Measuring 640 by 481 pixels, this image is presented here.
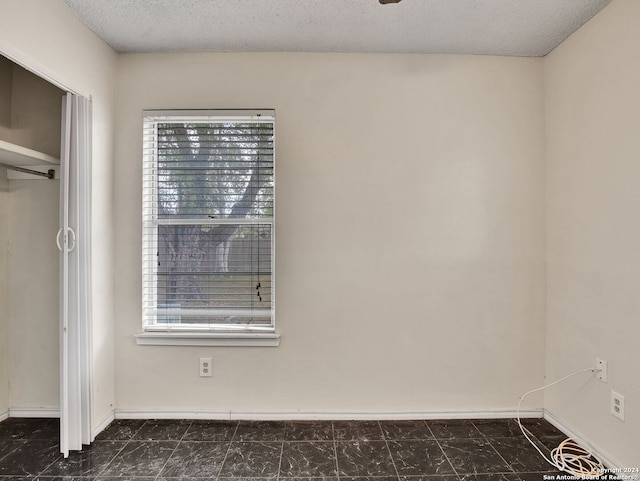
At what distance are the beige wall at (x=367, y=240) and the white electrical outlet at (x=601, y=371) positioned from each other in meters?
0.41

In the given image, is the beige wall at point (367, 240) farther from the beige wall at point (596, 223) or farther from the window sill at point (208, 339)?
the beige wall at point (596, 223)

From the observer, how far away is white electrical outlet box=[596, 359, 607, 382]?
179cm

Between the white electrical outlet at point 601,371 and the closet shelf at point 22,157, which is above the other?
the closet shelf at point 22,157

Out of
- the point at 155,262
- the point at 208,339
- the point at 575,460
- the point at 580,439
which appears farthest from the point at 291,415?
the point at 580,439

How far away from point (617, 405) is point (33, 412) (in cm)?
355

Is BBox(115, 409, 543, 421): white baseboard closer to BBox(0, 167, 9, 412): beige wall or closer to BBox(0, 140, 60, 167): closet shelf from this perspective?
BBox(0, 167, 9, 412): beige wall

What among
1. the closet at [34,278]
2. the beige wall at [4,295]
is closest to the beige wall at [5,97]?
the closet at [34,278]

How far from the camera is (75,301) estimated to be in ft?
6.19

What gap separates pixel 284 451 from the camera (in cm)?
187

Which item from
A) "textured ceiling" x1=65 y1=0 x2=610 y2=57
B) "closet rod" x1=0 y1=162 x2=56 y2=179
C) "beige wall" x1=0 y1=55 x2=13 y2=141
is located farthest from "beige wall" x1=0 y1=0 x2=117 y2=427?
"beige wall" x1=0 y1=55 x2=13 y2=141

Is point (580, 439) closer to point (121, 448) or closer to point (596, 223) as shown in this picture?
point (596, 223)

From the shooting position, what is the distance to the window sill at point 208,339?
86.4 inches

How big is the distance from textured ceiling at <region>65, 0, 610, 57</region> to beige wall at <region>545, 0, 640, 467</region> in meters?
0.26

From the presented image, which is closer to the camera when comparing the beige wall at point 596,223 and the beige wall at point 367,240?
the beige wall at point 596,223
